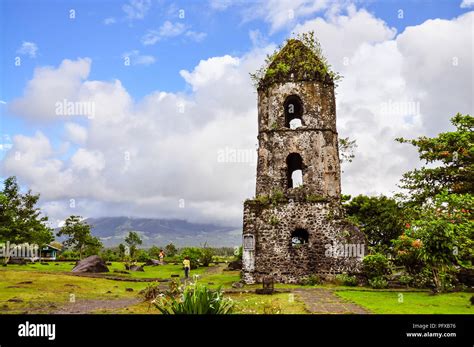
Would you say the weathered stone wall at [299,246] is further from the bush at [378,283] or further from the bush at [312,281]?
the bush at [378,283]

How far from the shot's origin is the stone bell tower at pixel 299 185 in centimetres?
1728

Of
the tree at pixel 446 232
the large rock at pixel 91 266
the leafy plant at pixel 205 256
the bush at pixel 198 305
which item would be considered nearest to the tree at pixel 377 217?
the tree at pixel 446 232

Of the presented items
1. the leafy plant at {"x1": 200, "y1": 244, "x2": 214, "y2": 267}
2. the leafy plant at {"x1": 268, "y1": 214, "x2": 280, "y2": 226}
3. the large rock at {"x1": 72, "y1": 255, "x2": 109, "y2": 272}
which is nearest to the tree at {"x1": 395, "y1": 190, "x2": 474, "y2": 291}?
the leafy plant at {"x1": 268, "y1": 214, "x2": 280, "y2": 226}

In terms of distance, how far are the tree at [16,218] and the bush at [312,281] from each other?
11.0m

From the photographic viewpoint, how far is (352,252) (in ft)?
55.8

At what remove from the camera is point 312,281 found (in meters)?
16.8

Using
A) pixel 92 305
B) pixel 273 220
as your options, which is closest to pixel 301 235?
pixel 273 220

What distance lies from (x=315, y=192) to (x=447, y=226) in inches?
299

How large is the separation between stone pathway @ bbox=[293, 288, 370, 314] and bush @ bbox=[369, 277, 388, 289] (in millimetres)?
1969

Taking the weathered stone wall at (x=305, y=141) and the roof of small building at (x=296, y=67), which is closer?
the weathered stone wall at (x=305, y=141)

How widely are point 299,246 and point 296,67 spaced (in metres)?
7.76

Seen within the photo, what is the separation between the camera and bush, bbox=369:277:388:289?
51.3ft

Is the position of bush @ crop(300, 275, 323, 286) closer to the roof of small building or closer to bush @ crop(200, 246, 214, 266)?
the roof of small building
